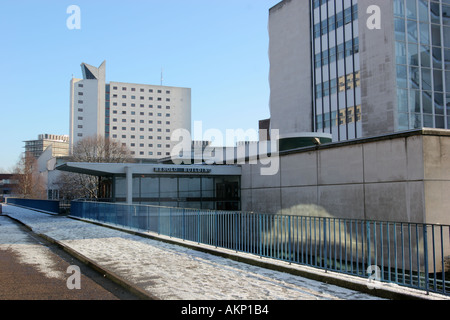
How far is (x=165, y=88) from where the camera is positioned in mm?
141250

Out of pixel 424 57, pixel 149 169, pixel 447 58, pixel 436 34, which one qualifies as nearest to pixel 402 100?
pixel 424 57

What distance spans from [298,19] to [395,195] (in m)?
45.4

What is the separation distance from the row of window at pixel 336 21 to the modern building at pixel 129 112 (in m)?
85.3

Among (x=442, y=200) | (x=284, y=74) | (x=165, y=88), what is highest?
(x=165, y=88)

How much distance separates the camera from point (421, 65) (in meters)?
45.8

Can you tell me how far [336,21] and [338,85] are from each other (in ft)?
26.4

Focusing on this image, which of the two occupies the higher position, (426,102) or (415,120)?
(426,102)

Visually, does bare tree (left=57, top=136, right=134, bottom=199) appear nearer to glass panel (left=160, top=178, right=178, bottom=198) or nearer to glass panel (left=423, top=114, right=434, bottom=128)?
glass panel (left=160, top=178, right=178, bottom=198)

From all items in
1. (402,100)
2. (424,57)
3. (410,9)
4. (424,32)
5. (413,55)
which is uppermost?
(410,9)

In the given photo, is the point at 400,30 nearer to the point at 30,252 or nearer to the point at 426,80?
the point at 426,80

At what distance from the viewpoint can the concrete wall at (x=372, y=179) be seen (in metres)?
16.9

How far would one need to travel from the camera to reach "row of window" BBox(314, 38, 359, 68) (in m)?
48.8

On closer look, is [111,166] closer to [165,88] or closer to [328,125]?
[328,125]
